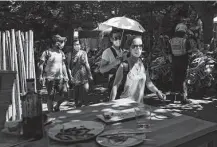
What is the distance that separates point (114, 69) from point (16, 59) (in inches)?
85.1

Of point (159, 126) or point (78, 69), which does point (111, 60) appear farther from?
point (159, 126)

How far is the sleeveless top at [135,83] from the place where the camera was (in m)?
4.13

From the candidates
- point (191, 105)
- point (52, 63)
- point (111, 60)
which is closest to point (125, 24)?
point (52, 63)

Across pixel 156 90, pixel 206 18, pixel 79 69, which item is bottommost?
pixel 156 90

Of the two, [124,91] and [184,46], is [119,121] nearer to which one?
[124,91]

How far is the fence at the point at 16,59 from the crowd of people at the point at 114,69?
1.24 ft

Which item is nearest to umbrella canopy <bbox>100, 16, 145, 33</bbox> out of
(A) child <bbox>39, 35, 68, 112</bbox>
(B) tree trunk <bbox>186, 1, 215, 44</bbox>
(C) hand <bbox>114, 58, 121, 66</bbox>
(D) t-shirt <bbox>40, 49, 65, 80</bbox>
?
(A) child <bbox>39, 35, 68, 112</bbox>

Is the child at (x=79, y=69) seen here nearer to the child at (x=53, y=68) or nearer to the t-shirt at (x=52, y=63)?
the child at (x=53, y=68)

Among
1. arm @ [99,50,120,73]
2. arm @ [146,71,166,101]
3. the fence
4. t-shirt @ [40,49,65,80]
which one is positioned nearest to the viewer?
arm @ [146,71,166,101]

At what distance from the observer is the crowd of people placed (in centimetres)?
417

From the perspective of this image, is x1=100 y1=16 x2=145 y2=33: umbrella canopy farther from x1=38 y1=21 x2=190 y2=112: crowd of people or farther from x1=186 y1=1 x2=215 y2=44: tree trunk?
→ x1=186 y1=1 x2=215 y2=44: tree trunk

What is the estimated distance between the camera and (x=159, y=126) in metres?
2.68

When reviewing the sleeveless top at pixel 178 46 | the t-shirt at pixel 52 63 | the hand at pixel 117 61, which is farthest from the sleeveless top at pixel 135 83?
the sleeveless top at pixel 178 46

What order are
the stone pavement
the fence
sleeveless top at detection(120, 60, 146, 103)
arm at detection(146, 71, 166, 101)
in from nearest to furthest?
1. arm at detection(146, 71, 166, 101)
2. sleeveless top at detection(120, 60, 146, 103)
3. the fence
4. the stone pavement
